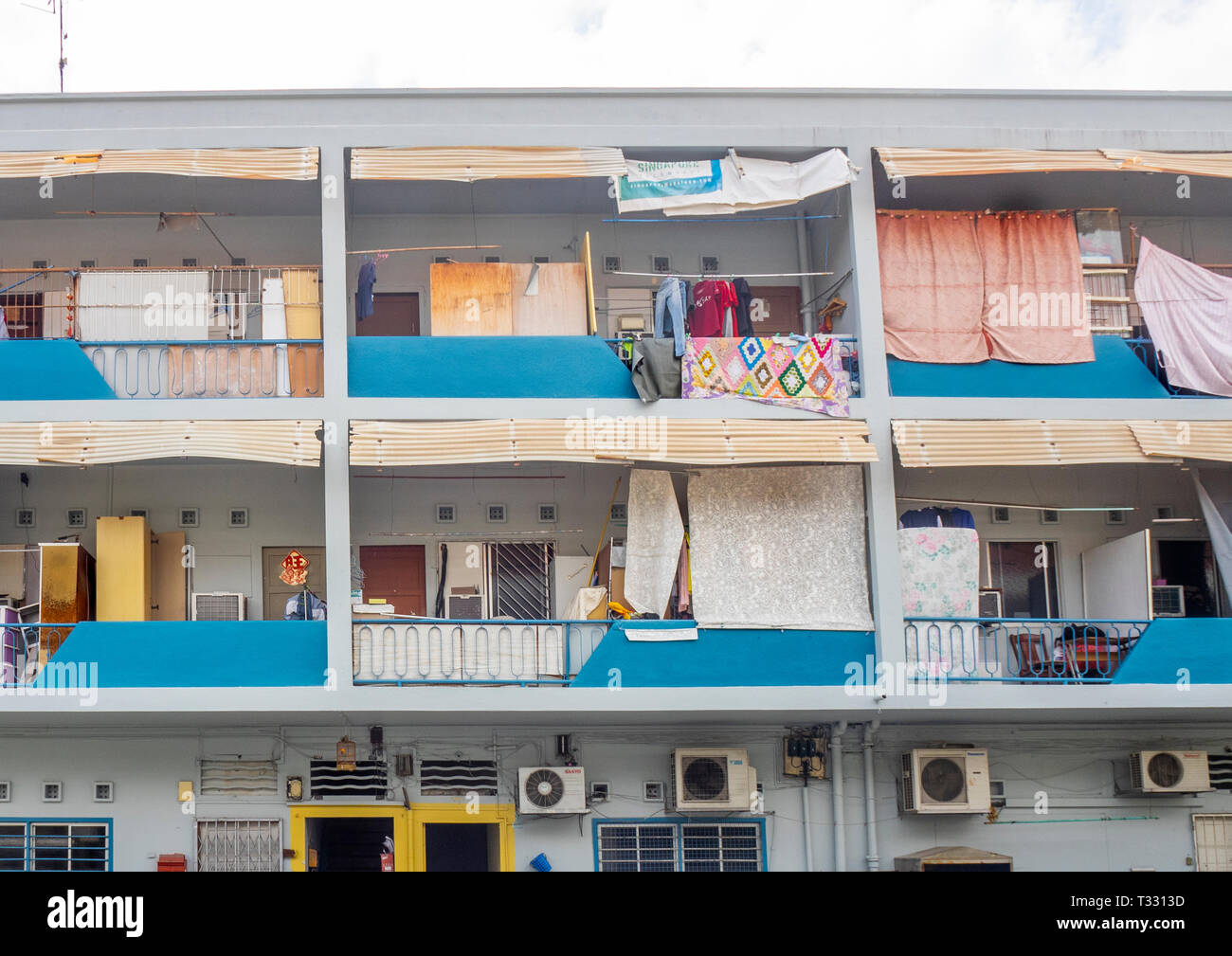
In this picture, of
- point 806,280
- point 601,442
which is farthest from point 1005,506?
point 601,442

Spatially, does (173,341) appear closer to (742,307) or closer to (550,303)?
(550,303)

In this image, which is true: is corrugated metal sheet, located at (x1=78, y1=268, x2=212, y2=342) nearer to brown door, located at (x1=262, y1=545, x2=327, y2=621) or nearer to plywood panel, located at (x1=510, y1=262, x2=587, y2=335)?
brown door, located at (x1=262, y1=545, x2=327, y2=621)

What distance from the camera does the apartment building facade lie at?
13.1 m

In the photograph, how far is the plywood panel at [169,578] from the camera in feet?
47.1

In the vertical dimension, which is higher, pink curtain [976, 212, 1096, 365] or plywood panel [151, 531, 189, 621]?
pink curtain [976, 212, 1096, 365]

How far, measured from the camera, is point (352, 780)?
13797mm

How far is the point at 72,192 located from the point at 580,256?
5.66m

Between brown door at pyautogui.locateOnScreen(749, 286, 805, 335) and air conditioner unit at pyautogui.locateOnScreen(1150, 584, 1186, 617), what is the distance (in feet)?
16.5

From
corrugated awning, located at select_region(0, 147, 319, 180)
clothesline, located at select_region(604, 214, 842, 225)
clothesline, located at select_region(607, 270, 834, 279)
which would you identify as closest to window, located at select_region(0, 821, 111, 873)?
corrugated awning, located at select_region(0, 147, 319, 180)

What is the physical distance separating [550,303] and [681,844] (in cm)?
596

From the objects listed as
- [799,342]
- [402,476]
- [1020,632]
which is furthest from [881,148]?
[402,476]

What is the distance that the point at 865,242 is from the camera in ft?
45.2

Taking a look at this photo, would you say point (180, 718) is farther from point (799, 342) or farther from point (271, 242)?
point (799, 342)

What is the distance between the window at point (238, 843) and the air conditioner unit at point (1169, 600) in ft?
32.6
